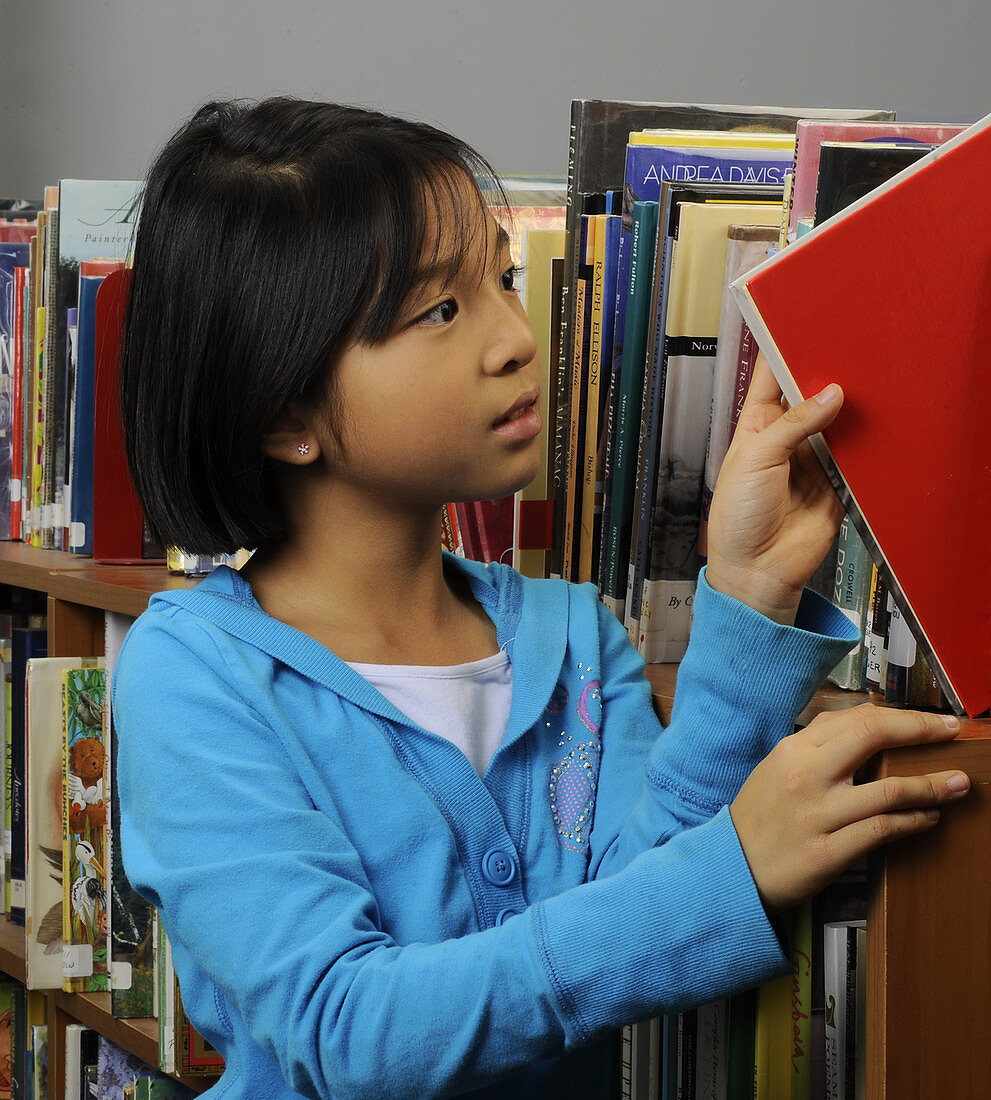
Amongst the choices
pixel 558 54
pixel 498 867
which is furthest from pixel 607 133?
pixel 558 54

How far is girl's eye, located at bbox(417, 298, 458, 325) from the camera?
71cm

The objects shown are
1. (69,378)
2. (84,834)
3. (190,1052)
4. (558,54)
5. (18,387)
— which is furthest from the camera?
(558,54)

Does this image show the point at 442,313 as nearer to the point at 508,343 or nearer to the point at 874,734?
the point at 508,343

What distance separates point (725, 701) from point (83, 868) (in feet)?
2.65

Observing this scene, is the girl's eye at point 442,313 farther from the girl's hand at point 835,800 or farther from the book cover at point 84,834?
the book cover at point 84,834

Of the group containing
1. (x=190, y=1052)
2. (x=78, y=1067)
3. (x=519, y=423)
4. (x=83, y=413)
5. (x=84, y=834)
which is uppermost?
(x=519, y=423)

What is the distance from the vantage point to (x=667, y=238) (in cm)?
77

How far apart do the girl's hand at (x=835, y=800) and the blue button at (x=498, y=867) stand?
194 millimetres

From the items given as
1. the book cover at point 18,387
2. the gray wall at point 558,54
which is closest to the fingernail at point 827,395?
the book cover at point 18,387

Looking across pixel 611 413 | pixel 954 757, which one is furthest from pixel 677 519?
pixel 954 757

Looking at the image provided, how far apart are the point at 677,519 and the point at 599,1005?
326 millimetres

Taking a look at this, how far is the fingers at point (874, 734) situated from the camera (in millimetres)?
549

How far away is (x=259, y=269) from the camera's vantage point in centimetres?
73

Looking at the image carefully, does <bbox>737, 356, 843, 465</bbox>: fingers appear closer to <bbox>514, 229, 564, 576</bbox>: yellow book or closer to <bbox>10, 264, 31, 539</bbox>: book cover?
<bbox>514, 229, 564, 576</bbox>: yellow book
